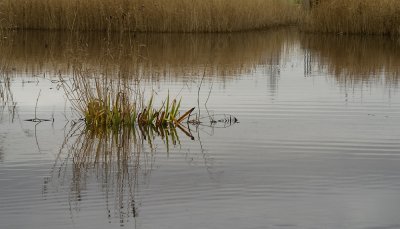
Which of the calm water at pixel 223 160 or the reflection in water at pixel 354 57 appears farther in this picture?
the reflection in water at pixel 354 57

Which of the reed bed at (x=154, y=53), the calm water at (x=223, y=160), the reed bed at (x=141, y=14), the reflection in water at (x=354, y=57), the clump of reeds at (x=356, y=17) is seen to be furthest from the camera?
the clump of reeds at (x=356, y=17)

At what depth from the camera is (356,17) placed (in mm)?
24969

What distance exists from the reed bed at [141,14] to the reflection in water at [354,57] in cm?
213

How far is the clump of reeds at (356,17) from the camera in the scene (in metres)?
24.2

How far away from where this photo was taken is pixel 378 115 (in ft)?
34.0

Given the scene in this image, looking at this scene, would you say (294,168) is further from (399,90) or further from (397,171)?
(399,90)

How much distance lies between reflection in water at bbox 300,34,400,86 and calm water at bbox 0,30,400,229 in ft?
0.68

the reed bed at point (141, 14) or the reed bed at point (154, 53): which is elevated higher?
the reed bed at point (141, 14)

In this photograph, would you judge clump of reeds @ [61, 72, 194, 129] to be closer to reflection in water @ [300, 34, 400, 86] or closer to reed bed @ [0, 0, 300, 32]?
reflection in water @ [300, 34, 400, 86]

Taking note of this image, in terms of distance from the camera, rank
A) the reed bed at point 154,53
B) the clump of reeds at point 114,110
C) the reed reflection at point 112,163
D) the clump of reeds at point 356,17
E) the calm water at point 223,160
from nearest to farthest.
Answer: the calm water at point 223,160
the reed reflection at point 112,163
the clump of reeds at point 114,110
the reed bed at point 154,53
the clump of reeds at point 356,17

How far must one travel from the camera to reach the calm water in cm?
582

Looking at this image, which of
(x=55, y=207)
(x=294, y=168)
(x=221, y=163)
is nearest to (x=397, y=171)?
(x=294, y=168)

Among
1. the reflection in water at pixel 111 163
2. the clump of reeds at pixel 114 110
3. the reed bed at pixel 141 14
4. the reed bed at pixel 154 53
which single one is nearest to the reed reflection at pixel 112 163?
the reflection in water at pixel 111 163

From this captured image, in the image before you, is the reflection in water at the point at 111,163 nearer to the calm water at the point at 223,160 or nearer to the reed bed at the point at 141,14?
the calm water at the point at 223,160
